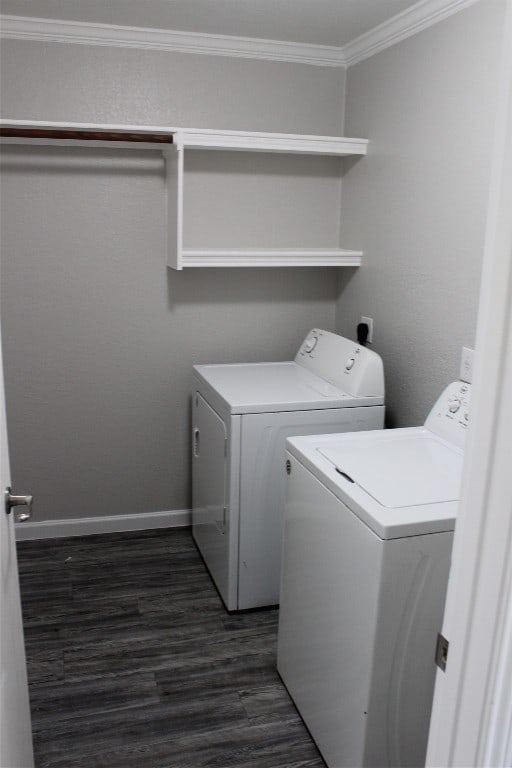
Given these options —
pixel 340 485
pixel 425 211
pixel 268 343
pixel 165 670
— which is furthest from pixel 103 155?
pixel 165 670

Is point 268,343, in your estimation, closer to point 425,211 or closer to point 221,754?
point 425,211

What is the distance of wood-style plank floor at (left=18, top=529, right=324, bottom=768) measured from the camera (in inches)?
80.4

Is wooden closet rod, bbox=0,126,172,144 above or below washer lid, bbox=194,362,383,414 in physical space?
above

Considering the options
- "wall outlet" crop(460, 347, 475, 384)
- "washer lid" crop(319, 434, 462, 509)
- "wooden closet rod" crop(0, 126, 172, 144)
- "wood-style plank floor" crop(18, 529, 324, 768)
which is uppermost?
"wooden closet rod" crop(0, 126, 172, 144)

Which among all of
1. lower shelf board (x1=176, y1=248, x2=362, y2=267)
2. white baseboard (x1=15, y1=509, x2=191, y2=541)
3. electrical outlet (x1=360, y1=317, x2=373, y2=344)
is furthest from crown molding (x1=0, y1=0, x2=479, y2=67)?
white baseboard (x1=15, y1=509, x2=191, y2=541)

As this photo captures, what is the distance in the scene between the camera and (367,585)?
171 centimetres

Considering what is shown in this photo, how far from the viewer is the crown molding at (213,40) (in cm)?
270

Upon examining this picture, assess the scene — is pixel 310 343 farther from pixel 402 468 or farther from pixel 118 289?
pixel 402 468

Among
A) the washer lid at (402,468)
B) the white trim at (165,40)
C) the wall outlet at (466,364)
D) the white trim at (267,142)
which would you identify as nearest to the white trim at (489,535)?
the washer lid at (402,468)

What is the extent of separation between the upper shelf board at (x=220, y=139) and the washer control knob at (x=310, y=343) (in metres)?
0.82

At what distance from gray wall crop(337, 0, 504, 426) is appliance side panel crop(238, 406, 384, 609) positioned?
299mm

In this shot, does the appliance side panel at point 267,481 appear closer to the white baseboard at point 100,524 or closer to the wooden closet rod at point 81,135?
the white baseboard at point 100,524

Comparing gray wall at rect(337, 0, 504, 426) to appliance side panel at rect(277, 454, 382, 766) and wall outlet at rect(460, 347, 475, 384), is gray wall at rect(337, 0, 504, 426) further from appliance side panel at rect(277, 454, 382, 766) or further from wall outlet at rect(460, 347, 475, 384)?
appliance side panel at rect(277, 454, 382, 766)

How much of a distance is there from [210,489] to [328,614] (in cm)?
108
